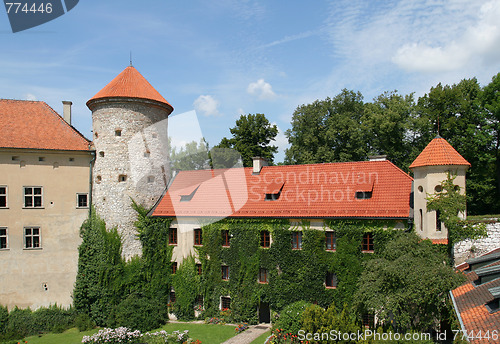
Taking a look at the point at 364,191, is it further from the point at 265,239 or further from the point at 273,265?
the point at 273,265

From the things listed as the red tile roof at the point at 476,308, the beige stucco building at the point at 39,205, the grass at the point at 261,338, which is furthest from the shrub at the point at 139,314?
the red tile roof at the point at 476,308

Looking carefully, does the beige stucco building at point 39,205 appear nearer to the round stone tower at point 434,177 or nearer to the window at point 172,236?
the window at point 172,236

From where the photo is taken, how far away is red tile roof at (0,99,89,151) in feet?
85.1

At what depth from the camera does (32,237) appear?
25906 mm

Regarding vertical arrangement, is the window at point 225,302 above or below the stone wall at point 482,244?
below

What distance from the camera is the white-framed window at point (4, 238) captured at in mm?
25312

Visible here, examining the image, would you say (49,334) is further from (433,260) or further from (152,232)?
(433,260)

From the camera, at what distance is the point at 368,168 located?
24.4 meters

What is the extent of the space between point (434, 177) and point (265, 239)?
1008 cm

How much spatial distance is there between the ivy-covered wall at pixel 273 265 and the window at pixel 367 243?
0.30m

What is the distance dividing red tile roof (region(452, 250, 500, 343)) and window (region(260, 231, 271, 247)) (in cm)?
1062

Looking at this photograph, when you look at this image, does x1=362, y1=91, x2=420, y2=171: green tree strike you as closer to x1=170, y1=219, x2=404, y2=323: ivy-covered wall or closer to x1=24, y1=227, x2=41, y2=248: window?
x1=170, y1=219, x2=404, y2=323: ivy-covered wall

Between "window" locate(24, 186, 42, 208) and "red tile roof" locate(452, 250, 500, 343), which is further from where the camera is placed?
"window" locate(24, 186, 42, 208)

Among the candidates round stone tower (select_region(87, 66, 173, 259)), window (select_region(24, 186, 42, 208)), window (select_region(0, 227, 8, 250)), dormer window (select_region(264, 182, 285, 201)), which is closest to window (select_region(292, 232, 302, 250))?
dormer window (select_region(264, 182, 285, 201))
